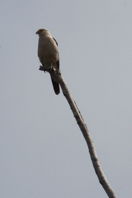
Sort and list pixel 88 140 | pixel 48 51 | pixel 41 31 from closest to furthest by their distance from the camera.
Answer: pixel 88 140 → pixel 48 51 → pixel 41 31

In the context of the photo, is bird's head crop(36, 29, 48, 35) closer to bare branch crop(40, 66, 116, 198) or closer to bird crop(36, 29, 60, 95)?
bird crop(36, 29, 60, 95)

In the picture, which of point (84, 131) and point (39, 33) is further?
point (39, 33)

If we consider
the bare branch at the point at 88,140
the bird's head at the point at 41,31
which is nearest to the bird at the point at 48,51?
the bird's head at the point at 41,31

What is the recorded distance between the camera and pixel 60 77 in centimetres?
610

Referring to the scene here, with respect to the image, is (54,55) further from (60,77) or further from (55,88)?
(60,77)

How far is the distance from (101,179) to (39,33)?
7.39m

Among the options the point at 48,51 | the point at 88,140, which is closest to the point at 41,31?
the point at 48,51

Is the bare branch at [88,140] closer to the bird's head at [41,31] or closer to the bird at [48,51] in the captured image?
the bird at [48,51]

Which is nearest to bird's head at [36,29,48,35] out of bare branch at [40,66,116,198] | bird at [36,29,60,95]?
bird at [36,29,60,95]

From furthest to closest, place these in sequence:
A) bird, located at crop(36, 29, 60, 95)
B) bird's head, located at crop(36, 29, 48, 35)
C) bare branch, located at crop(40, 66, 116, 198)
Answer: bird's head, located at crop(36, 29, 48, 35), bird, located at crop(36, 29, 60, 95), bare branch, located at crop(40, 66, 116, 198)

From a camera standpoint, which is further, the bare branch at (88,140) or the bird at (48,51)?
the bird at (48,51)

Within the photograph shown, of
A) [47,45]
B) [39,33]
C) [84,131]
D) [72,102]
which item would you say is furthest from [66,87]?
[39,33]

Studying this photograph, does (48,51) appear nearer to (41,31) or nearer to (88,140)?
(41,31)

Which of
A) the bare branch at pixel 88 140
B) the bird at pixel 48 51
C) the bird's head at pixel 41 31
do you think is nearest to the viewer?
the bare branch at pixel 88 140
